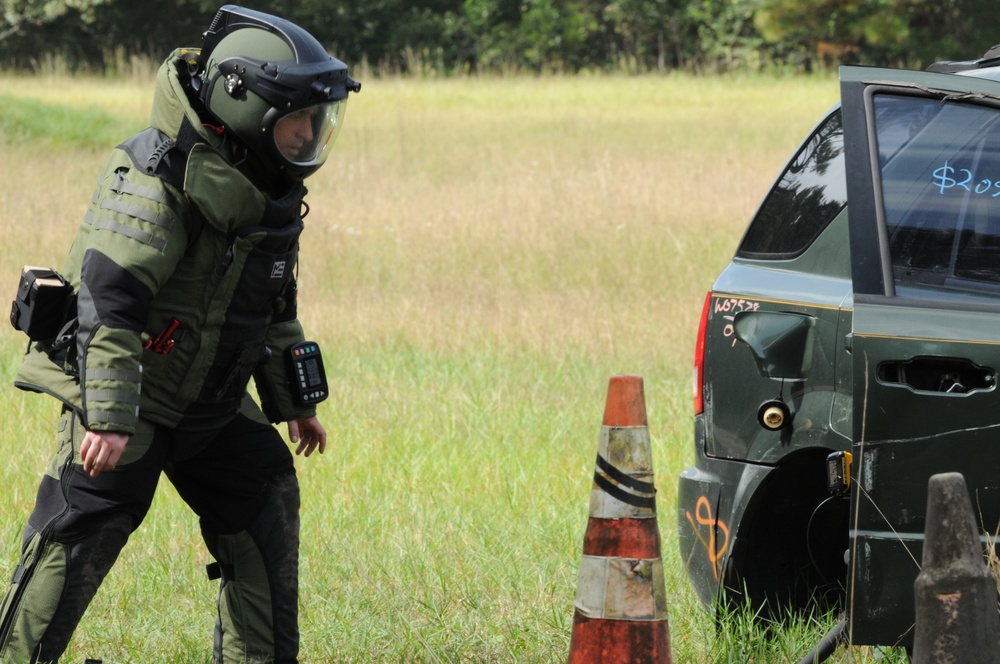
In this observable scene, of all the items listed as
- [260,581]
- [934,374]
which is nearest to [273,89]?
[260,581]

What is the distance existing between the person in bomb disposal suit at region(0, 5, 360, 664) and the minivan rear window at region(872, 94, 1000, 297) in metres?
1.28

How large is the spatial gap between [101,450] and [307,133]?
865 mm

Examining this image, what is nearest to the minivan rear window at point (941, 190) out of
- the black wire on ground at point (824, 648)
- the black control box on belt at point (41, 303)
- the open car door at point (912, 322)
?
the open car door at point (912, 322)

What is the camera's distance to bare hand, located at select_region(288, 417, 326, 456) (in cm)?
355

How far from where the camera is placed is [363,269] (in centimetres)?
1006

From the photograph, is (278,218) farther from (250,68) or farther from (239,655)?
(239,655)

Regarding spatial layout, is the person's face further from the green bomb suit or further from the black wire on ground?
the black wire on ground

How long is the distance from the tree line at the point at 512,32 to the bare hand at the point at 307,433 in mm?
31722

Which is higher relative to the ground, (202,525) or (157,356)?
(157,356)

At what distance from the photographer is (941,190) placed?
2.90 metres

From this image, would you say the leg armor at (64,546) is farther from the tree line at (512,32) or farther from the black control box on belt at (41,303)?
the tree line at (512,32)

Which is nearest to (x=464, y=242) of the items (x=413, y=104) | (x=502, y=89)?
(x=413, y=104)

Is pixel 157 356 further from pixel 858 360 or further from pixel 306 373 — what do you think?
pixel 858 360

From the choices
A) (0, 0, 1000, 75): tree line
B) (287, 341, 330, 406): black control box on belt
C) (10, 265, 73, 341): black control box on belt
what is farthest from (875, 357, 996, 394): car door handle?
(0, 0, 1000, 75): tree line
